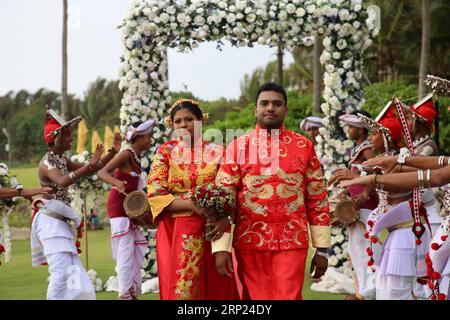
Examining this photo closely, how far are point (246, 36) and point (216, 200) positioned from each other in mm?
5537

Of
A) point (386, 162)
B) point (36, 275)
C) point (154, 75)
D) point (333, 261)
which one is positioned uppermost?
point (154, 75)

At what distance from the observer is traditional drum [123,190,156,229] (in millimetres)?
7820

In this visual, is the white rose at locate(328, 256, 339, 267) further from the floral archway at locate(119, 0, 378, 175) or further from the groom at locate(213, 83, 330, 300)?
the groom at locate(213, 83, 330, 300)

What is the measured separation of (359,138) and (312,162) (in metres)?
3.37

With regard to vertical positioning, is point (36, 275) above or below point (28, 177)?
below

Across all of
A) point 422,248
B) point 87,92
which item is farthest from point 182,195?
point 87,92

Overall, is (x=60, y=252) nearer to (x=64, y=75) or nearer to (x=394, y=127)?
(x=394, y=127)

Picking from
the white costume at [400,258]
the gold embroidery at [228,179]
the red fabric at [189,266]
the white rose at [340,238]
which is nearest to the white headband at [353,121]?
the white rose at [340,238]

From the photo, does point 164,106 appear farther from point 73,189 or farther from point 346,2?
point 346,2

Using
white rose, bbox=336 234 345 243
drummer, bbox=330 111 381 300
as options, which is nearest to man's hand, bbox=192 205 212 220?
drummer, bbox=330 111 381 300

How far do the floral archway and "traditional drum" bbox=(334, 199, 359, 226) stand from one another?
6.76 feet

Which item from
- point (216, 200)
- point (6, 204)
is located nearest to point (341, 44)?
point (6, 204)

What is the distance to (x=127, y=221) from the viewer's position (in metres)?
9.58
